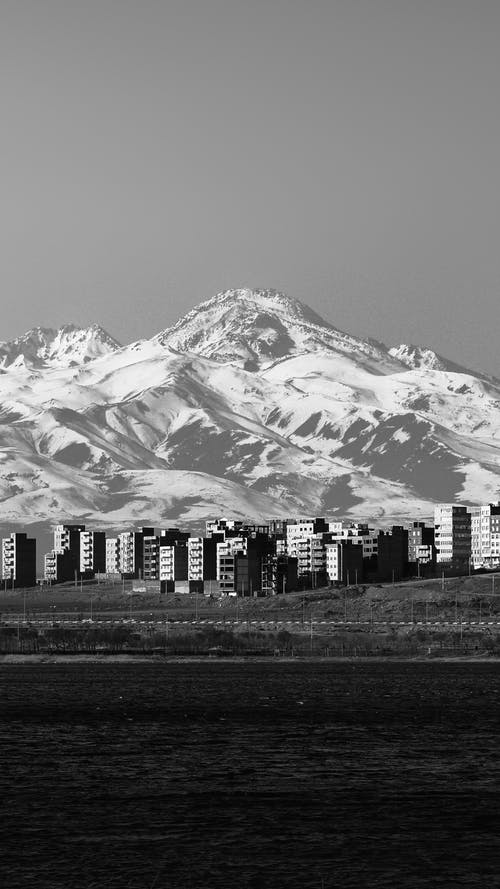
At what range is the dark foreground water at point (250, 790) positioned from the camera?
185ft

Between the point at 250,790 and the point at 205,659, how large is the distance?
109m

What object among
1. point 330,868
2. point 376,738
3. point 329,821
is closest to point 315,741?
point 376,738

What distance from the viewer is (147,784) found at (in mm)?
74688

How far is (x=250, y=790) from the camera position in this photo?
238 ft

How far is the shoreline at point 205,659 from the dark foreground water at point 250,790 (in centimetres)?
4527

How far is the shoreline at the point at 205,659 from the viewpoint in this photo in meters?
176

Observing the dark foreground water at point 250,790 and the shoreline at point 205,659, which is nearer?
the dark foreground water at point 250,790

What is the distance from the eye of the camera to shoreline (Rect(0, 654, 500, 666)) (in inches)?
6944

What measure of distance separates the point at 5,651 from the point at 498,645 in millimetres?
52012

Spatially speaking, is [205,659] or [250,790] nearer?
[250,790]

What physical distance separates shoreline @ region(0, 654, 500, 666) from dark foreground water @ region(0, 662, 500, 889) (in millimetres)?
45266

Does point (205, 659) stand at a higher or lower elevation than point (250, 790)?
higher

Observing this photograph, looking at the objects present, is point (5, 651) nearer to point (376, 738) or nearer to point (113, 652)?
point (113, 652)

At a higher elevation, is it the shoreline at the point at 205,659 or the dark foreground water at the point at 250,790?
the shoreline at the point at 205,659
